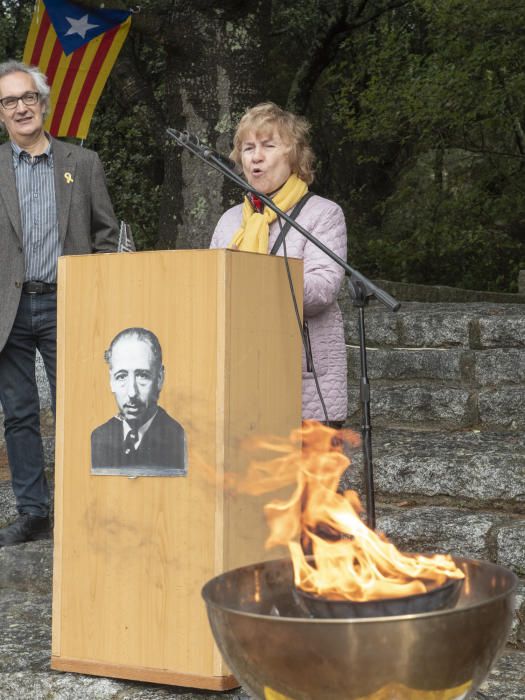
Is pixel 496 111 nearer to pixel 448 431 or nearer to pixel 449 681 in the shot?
pixel 448 431

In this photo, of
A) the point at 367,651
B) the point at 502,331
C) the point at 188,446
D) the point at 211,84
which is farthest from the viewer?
the point at 211,84

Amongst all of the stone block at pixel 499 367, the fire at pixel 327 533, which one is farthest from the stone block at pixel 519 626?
the stone block at pixel 499 367

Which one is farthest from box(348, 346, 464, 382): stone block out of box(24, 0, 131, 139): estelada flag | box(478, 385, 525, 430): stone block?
box(24, 0, 131, 139): estelada flag

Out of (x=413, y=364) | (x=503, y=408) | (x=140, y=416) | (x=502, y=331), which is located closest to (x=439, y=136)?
(x=502, y=331)

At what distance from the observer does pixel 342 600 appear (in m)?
2.24

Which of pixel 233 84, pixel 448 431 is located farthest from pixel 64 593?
pixel 233 84

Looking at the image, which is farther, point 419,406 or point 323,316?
point 419,406

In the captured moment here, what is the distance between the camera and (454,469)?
4.68 metres

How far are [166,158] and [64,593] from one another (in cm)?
651

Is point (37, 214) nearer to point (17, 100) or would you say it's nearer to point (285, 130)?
point (17, 100)

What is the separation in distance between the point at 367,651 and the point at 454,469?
2.73 m

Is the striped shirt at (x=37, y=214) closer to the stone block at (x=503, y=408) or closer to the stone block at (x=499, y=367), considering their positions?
the stone block at (x=503, y=408)

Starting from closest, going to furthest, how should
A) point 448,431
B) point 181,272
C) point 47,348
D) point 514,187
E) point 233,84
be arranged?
point 181,272 → point 47,348 → point 448,431 → point 233,84 → point 514,187

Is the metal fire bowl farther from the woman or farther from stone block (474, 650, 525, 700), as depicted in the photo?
the woman
